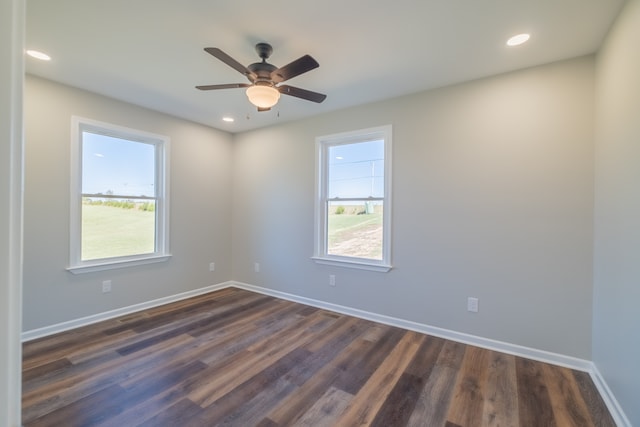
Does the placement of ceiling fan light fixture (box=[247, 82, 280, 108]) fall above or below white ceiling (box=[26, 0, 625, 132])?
A: below

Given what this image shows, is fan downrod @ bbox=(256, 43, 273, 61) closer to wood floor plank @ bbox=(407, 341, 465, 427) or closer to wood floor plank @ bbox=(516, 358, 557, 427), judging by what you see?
wood floor plank @ bbox=(407, 341, 465, 427)

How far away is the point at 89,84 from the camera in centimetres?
304

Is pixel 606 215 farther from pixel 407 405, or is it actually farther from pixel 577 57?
pixel 407 405

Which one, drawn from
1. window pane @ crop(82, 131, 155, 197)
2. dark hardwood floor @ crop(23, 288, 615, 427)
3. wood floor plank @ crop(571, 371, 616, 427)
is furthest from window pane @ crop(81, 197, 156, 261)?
wood floor plank @ crop(571, 371, 616, 427)

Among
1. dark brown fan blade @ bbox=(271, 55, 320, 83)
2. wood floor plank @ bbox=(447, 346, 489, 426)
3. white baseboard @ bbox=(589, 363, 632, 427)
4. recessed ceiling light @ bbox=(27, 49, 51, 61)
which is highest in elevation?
recessed ceiling light @ bbox=(27, 49, 51, 61)

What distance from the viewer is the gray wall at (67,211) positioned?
2.88 meters

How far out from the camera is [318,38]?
88.7 inches

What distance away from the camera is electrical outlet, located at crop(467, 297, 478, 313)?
2.85 meters

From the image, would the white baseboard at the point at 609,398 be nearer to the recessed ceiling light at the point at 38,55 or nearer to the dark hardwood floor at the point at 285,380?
the dark hardwood floor at the point at 285,380

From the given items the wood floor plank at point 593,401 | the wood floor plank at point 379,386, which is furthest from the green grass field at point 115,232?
the wood floor plank at point 593,401

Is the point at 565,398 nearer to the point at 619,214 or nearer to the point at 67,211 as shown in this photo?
the point at 619,214

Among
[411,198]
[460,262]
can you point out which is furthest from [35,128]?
[460,262]

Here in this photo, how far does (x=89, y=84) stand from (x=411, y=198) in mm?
3533

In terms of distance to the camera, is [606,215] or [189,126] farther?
[189,126]
